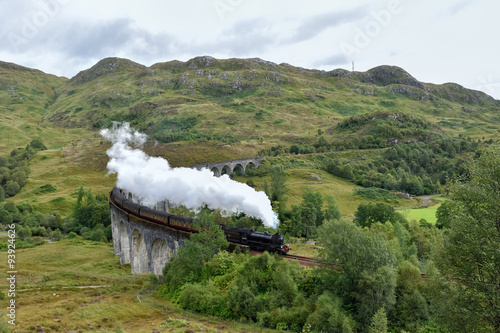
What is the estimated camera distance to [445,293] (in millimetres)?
16391

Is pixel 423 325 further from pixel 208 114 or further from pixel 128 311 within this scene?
pixel 208 114

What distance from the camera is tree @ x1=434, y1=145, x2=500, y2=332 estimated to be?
A: 49.8ft

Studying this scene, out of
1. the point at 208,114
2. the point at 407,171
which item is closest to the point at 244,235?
the point at 407,171

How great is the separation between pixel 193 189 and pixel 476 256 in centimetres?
2932

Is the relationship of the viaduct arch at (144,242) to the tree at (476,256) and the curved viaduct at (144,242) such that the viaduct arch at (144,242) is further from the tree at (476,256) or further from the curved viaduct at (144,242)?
the tree at (476,256)

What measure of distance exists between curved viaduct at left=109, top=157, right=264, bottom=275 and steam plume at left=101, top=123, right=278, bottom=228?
4.46 meters

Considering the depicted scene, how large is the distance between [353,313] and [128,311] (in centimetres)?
1809

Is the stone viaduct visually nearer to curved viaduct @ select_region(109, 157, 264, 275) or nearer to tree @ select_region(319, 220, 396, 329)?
curved viaduct @ select_region(109, 157, 264, 275)

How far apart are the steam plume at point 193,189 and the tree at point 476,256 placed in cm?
1867

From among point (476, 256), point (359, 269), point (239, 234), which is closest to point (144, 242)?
point (239, 234)

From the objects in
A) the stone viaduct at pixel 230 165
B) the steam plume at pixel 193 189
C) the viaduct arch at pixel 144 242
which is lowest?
the viaduct arch at pixel 144 242

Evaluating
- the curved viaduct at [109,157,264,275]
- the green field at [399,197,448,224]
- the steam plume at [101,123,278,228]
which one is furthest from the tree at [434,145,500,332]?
the green field at [399,197,448,224]

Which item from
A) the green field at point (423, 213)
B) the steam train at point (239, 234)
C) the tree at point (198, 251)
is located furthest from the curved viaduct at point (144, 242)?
the green field at point (423, 213)

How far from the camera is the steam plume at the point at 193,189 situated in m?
33.3
